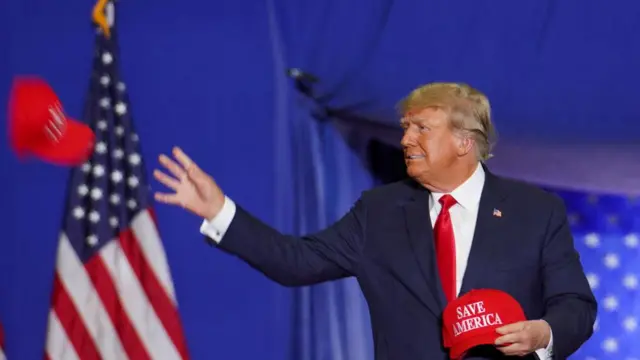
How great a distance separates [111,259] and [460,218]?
1.59 meters

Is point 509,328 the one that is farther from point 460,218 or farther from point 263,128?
point 263,128

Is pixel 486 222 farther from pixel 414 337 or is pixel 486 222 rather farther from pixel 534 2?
pixel 534 2

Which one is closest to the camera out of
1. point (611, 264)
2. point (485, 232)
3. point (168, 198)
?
point (168, 198)

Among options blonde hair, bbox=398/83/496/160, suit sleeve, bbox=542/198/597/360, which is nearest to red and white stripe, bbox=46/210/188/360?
blonde hair, bbox=398/83/496/160

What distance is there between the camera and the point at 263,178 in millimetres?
3557

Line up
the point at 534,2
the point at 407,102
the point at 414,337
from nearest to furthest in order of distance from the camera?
the point at 414,337
the point at 407,102
the point at 534,2

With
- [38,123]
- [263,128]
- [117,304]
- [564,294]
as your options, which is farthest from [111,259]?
[564,294]

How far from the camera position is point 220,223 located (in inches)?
80.3

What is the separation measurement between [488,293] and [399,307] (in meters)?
0.26

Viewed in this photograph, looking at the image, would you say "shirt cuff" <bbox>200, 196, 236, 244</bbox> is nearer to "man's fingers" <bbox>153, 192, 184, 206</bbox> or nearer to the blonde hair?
"man's fingers" <bbox>153, 192, 184, 206</bbox>

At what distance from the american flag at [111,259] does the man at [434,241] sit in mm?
1371

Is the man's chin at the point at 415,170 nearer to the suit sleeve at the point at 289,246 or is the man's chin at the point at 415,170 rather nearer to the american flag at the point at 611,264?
the suit sleeve at the point at 289,246

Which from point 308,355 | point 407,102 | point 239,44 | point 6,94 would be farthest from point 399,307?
point 6,94

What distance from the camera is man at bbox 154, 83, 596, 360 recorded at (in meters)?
2.04
